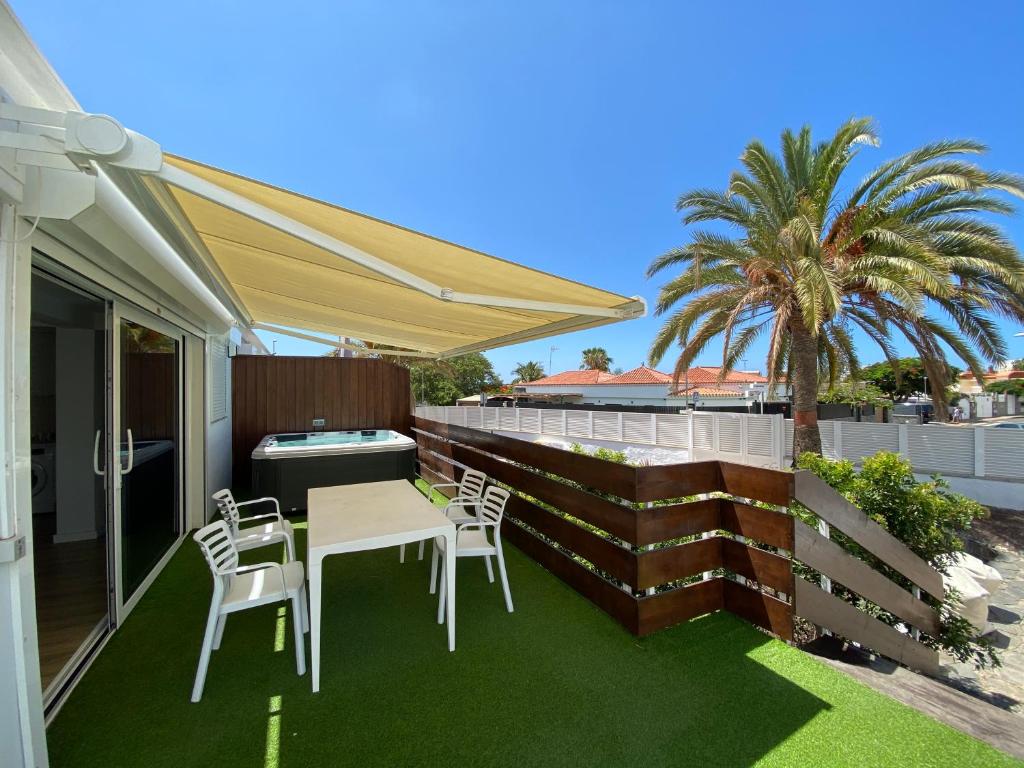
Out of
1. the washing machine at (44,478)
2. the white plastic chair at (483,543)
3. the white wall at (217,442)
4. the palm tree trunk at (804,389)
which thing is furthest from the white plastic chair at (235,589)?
→ the palm tree trunk at (804,389)

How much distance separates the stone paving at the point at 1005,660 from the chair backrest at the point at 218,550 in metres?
7.33

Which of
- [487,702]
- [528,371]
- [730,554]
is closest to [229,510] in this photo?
[487,702]

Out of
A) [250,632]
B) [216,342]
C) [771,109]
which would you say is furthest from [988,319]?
[216,342]

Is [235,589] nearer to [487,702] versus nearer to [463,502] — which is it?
[487,702]

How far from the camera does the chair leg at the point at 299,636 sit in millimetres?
3193

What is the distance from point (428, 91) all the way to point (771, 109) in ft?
35.8

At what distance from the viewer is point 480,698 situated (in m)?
2.94

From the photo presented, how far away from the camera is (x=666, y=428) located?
1658 cm

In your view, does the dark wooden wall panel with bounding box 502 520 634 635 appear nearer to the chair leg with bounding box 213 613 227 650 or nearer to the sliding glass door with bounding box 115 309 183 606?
the chair leg with bounding box 213 613 227 650

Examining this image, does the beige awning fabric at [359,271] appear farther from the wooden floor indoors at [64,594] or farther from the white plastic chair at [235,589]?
the wooden floor indoors at [64,594]

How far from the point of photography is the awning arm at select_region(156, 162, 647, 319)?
2506 mm

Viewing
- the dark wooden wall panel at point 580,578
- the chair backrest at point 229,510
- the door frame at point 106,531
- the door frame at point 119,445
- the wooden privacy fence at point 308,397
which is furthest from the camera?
the wooden privacy fence at point 308,397

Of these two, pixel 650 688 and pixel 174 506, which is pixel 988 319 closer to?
pixel 650 688

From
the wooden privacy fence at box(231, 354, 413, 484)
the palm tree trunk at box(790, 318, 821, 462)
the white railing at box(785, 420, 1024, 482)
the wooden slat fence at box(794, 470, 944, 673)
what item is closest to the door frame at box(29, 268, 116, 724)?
the wooden slat fence at box(794, 470, 944, 673)
